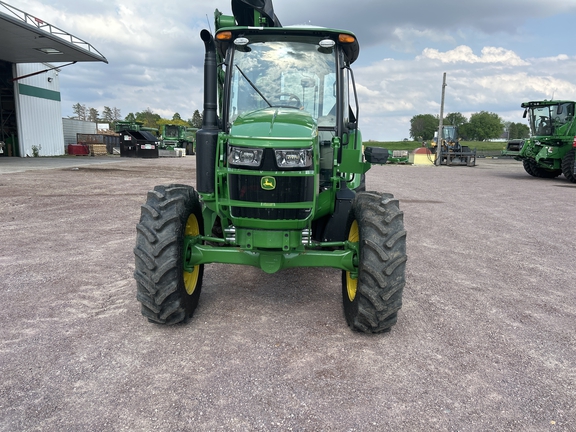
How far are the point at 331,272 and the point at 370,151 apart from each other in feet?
6.05

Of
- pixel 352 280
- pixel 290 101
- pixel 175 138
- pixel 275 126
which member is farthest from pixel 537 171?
pixel 175 138

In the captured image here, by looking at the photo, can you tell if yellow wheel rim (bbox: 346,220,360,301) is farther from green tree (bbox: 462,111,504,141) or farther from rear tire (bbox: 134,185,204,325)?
green tree (bbox: 462,111,504,141)

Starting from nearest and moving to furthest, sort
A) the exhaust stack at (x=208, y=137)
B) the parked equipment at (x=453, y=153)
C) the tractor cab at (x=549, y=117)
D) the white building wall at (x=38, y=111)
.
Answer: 1. the exhaust stack at (x=208, y=137)
2. the tractor cab at (x=549, y=117)
3. the white building wall at (x=38, y=111)
4. the parked equipment at (x=453, y=153)

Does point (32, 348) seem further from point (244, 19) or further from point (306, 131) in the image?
point (244, 19)

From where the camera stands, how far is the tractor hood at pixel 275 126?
3393 millimetres

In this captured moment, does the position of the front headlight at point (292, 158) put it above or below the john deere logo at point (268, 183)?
above

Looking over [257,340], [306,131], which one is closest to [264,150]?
[306,131]

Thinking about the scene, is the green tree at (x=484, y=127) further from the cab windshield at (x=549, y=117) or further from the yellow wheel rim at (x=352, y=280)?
the yellow wheel rim at (x=352, y=280)

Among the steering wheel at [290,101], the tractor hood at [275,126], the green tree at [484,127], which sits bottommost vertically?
the tractor hood at [275,126]

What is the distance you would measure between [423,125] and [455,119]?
42.5ft

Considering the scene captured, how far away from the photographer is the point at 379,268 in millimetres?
3381

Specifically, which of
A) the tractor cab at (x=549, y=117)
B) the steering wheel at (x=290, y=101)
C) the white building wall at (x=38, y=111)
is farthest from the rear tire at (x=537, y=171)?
the white building wall at (x=38, y=111)

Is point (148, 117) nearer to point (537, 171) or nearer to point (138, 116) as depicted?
point (138, 116)

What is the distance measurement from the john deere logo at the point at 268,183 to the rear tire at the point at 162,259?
77 cm
